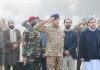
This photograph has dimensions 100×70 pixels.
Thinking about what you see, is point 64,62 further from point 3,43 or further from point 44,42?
point 3,43

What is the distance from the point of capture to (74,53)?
12.7 metres

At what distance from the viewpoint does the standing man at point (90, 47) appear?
11.1 metres

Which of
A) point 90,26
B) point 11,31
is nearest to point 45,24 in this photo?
point 90,26

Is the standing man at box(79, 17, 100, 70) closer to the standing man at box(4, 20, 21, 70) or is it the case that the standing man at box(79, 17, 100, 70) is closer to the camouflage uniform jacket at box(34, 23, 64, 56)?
the camouflage uniform jacket at box(34, 23, 64, 56)

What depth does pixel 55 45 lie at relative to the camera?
11594 millimetres

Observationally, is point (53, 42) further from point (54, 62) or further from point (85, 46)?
point (85, 46)

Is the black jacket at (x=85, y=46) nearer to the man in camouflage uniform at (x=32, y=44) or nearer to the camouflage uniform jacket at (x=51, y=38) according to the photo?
the camouflage uniform jacket at (x=51, y=38)

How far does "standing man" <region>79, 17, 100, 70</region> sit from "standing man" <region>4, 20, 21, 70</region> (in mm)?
2955

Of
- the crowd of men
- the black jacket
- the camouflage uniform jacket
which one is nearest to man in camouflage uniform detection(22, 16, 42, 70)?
the crowd of men

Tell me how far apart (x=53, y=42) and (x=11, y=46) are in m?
2.43

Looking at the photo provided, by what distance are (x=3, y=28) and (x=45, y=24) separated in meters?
2.58

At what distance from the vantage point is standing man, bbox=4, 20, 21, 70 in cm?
1363

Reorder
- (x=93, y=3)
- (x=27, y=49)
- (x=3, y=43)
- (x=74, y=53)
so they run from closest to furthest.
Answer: (x=27, y=49)
(x=74, y=53)
(x=3, y=43)
(x=93, y=3)

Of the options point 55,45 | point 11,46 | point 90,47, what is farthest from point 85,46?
point 11,46
